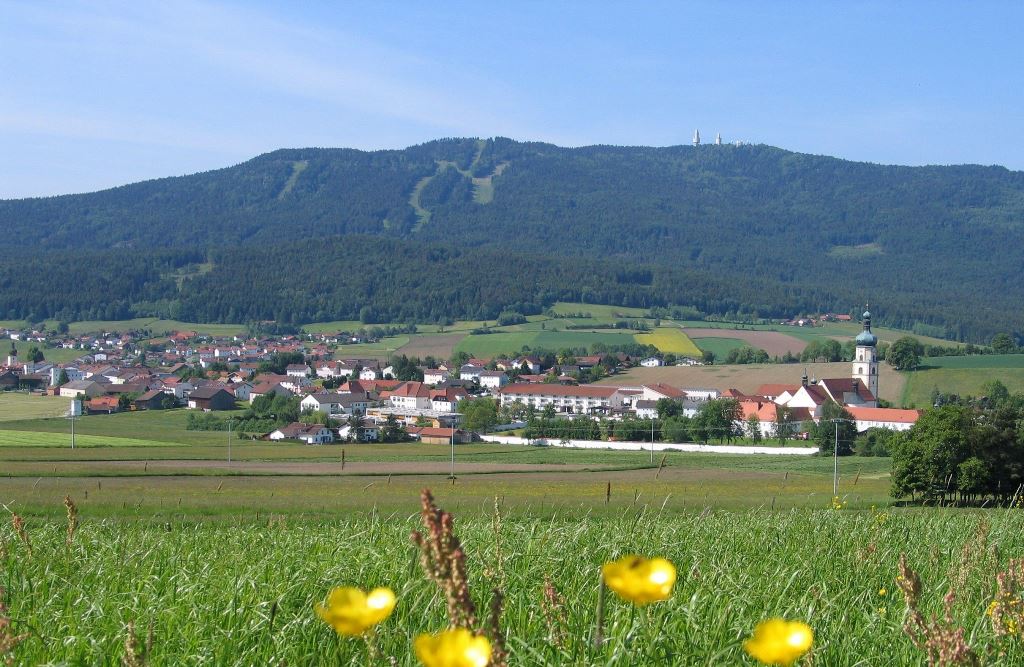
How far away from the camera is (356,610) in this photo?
195cm

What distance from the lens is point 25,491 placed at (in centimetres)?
2647

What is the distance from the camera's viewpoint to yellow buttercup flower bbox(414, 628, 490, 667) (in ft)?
5.39

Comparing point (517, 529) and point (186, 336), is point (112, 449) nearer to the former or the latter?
point (517, 529)

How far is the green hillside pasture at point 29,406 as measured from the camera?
64.6 m

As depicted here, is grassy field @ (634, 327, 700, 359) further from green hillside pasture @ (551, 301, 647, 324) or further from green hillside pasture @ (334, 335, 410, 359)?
green hillside pasture @ (334, 335, 410, 359)

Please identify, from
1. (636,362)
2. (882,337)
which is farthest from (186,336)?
(882,337)

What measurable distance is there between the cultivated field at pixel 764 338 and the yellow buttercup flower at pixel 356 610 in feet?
372

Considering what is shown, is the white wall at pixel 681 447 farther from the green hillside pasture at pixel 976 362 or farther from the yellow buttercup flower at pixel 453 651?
the yellow buttercup flower at pixel 453 651

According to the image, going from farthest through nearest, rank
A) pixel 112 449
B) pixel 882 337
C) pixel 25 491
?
pixel 882 337
pixel 112 449
pixel 25 491

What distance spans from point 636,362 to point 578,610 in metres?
107

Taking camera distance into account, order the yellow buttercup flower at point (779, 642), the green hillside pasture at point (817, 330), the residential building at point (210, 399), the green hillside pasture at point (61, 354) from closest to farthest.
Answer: the yellow buttercup flower at point (779, 642) → the residential building at point (210, 399) → the green hillside pasture at point (61, 354) → the green hillside pasture at point (817, 330)

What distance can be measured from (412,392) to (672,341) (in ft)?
158

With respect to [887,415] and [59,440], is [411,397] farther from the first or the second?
[887,415]

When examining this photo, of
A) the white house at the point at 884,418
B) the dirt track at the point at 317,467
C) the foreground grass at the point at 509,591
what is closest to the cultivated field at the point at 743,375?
the white house at the point at 884,418
